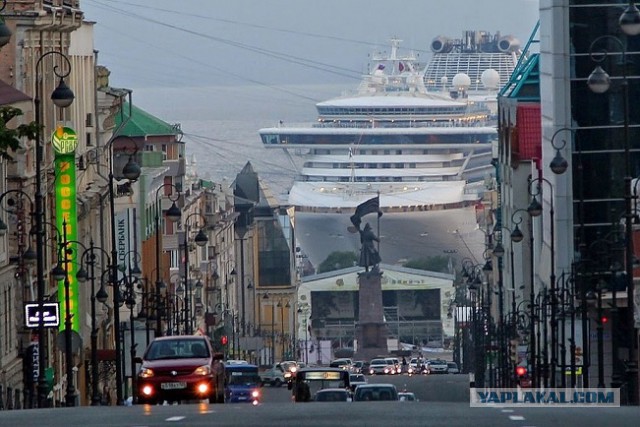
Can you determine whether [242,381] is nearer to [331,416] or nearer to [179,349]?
[179,349]

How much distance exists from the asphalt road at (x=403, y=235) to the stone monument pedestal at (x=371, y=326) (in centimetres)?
4727

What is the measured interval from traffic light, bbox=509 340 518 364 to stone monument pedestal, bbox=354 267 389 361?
2288 inches

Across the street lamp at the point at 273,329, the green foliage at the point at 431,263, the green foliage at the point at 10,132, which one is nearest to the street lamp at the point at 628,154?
the green foliage at the point at 10,132

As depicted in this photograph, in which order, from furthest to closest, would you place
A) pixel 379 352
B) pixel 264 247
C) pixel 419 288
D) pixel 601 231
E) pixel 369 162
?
1. pixel 369 162
2. pixel 419 288
3. pixel 264 247
4. pixel 379 352
5. pixel 601 231

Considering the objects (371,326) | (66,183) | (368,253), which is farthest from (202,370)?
(368,253)

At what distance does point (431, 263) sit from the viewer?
19300 centimetres

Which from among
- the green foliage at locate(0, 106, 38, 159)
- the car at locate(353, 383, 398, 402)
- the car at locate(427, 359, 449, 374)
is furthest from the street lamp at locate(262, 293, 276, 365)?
the green foliage at locate(0, 106, 38, 159)

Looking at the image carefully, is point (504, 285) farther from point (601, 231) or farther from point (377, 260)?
point (377, 260)

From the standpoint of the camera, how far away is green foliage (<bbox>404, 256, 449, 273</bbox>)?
191625mm

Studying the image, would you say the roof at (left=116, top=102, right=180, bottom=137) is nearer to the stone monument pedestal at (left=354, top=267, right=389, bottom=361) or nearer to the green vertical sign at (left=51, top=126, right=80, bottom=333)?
the stone monument pedestal at (left=354, top=267, right=389, bottom=361)

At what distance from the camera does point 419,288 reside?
169875 mm

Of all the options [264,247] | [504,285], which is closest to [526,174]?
[504,285]

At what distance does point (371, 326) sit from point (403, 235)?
209 ft

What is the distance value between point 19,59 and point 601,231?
18311mm
